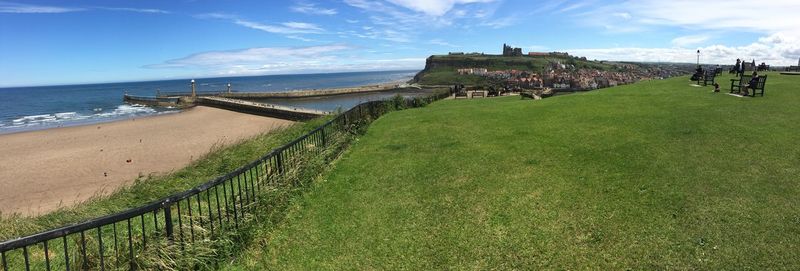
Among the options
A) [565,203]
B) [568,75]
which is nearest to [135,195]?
[565,203]

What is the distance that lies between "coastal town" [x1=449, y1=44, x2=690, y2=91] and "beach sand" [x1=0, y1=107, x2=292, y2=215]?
37.1 metres

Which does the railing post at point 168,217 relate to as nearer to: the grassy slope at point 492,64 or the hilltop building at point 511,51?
the grassy slope at point 492,64

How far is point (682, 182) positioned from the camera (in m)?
6.19

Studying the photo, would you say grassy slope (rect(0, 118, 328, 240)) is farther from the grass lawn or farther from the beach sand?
the grass lawn

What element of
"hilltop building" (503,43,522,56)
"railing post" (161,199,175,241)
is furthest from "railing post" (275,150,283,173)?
"hilltop building" (503,43,522,56)

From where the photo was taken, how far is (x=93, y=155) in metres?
19.1

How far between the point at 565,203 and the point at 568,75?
85.0 metres

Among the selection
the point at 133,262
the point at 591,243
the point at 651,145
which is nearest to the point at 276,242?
the point at 133,262

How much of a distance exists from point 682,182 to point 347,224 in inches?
182

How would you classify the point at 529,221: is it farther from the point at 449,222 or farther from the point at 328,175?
the point at 328,175

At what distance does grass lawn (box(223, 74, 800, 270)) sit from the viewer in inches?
180

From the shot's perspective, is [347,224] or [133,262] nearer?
[133,262]

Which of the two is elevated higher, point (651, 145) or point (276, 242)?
point (651, 145)

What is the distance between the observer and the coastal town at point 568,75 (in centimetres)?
6238
